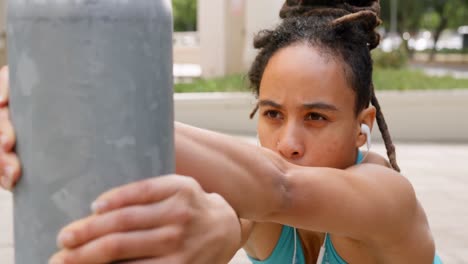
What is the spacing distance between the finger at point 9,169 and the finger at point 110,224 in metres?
0.11

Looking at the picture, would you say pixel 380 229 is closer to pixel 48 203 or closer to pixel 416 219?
pixel 416 219

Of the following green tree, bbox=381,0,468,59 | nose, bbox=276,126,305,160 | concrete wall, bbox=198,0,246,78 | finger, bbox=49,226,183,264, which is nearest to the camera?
finger, bbox=49,226,183,264

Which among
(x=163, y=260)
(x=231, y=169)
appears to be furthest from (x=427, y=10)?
(x=163, y=260)

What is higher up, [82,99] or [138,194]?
[82,99]

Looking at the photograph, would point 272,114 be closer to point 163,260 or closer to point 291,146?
point 291,146

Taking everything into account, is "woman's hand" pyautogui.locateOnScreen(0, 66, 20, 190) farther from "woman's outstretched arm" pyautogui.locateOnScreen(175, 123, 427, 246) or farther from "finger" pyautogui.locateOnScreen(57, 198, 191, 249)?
"woman's outstretched arm" pyautogui.locateOnScreen(175, 123, 427, 246)

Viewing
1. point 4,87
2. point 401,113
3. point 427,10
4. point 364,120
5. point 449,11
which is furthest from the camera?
point 427,10

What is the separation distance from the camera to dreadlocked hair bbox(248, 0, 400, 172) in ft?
6.85

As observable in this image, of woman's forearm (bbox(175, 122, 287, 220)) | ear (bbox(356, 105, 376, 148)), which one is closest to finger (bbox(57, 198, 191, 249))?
woman's forearm (bbox(175, 122, 287, 220))

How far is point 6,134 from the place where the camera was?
888 mm

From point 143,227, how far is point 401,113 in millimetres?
8289

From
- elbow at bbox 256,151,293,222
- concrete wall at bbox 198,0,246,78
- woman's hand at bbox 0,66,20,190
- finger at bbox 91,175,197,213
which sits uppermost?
woman's hand at bbox 0,66,20,190

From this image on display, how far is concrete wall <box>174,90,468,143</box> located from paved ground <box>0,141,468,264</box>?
1.46 ft

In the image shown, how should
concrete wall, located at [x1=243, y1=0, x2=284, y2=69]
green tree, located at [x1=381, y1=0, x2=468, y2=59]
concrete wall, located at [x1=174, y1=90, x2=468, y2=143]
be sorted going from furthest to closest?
green tree, located at [x1=381, y1=0, x2=468, y2=59] < concrete wall, located at [x1=243, y1=0, x2=284, y2=69] < concrete wall, located at [x1=174, y1=90, x2=468, y2=143]
